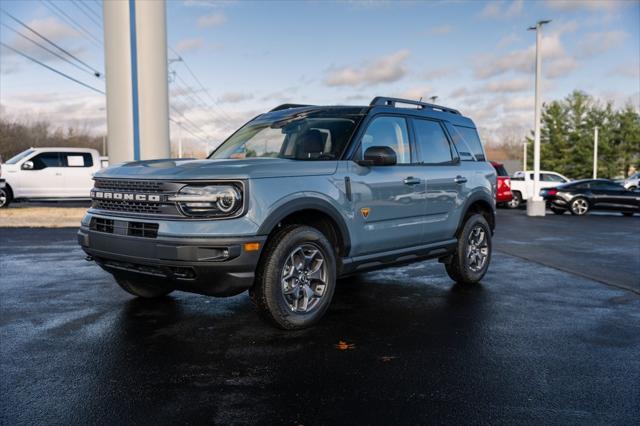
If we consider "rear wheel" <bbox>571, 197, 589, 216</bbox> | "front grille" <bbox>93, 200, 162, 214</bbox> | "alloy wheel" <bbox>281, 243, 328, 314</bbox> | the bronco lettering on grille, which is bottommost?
"rear wheel" <bbox>571, 197, 589, 216</bbox>

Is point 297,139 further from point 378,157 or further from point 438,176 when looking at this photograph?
point 438,176

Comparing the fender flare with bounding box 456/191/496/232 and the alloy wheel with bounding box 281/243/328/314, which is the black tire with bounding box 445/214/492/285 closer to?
the fender flare with bounding box 456/191/496/232

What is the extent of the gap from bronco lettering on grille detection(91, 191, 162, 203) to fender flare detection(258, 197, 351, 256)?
0.87 m

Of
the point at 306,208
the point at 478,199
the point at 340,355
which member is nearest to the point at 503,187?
the point at 478,199

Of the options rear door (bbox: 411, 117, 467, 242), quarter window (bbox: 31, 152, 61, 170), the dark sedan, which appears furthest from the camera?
the dark sedan

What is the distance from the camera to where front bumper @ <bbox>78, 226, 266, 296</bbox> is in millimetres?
4359

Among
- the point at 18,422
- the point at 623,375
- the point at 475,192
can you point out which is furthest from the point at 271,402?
the point at 475,192

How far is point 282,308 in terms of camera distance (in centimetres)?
475

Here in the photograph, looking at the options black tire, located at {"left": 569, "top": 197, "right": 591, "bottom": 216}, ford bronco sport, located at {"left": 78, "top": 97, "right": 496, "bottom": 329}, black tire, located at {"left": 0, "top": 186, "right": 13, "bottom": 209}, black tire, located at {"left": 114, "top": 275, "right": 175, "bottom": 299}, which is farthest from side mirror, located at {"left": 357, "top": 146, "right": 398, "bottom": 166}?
black tire, located at {"left": 0, "top": 186, "right": 13, "bottom": 209}

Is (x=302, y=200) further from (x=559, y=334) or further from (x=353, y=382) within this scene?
(x=559, y=334)

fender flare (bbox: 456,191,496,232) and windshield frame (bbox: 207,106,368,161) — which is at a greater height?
windshield frame (bbox: 207,106,368,161)

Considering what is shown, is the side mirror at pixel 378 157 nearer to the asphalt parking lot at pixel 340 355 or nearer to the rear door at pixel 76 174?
the asphalt parking lot at pixel 340 355

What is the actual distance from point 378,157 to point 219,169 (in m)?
1.54

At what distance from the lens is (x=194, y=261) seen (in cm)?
436
